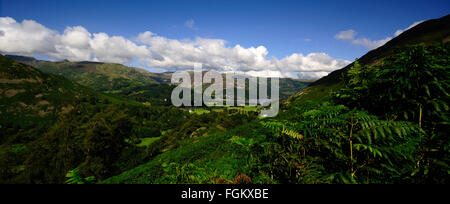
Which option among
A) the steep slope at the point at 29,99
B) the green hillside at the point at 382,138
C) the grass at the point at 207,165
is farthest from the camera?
the steep slope at the point at 29,99

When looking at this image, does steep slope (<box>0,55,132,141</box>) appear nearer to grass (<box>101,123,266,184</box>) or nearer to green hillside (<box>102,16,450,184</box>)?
grass (<box>101,123,266,184</box>)

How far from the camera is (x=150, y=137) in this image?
12031cm

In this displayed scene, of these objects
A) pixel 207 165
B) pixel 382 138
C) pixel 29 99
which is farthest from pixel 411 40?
pixel 29 99

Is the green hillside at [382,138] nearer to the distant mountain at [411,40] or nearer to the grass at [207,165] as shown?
the grass at [207,165]

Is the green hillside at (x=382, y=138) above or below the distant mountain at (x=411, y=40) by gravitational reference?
below

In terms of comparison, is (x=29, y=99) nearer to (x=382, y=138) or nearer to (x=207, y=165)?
(x=207, y=165)

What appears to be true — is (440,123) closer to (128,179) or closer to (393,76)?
(393,76)

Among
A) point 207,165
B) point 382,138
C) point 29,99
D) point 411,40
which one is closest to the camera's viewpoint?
point 382,138

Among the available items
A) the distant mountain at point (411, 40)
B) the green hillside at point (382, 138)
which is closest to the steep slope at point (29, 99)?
the green hillside at point (382, 138)

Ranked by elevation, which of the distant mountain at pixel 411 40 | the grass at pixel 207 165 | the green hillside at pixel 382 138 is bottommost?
the grass at pixel 207 165

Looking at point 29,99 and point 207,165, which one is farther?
point 29,99

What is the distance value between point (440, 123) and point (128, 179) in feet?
94.9
